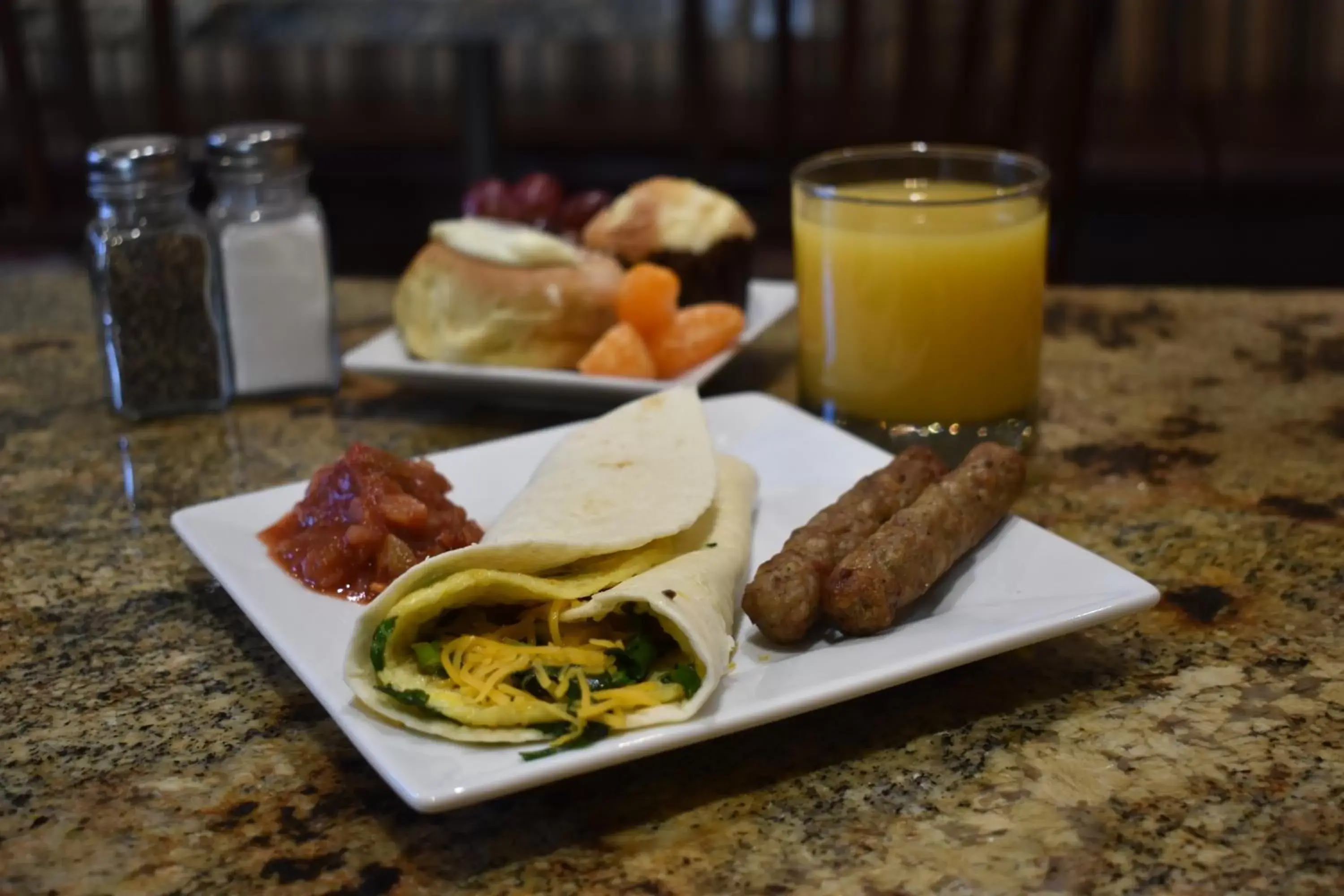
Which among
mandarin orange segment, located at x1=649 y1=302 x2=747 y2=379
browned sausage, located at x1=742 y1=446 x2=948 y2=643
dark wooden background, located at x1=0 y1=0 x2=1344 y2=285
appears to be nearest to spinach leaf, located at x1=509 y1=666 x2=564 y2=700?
browned sausage, located at x1=742 y1=446 x2=948 y2=643

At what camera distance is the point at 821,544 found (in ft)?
3.35

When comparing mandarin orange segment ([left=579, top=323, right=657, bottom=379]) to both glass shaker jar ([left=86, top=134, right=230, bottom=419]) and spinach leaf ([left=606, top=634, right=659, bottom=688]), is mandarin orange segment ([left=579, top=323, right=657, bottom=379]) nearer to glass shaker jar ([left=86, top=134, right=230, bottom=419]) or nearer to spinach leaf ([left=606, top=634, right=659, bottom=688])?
glass shaker jar ([left=86, top=134, right=230, bottom=419])

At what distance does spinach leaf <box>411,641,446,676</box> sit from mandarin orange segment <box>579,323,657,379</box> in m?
0.72

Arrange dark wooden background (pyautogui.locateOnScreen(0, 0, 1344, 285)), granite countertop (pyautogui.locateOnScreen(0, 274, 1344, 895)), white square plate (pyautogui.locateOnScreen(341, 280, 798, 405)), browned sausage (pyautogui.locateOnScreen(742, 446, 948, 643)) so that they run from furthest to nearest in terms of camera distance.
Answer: dark wooden background (pyautogui.locateOnScreen(0, 0, 1344, 285)) < white square plate (pyautogui.locateOnScreen(341, 280, 798, 405)) < browned sausage (pyautogui.locateOnScreen(742, 446, 948, 643)) < granite countertop (pyautogui.locateOnScreen(0, 274, 1344, 895))

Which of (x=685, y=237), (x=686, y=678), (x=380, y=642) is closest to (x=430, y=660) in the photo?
(x=380, y=642)

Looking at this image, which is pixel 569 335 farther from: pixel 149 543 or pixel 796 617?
pixel 796 617

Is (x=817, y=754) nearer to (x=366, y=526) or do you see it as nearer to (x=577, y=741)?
(x=577, y=741)

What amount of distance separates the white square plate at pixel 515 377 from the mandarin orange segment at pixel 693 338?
0.01m

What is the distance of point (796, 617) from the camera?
96 cm

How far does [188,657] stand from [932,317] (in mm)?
786

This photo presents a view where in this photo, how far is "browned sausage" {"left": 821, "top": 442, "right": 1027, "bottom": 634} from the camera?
0.97m

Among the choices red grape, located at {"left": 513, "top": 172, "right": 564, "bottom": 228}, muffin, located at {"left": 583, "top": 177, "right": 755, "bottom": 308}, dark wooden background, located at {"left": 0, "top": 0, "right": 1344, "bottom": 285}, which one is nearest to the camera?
muffin, located at {"left": 583, "top": 177, "right": 755, "bottom": 308}

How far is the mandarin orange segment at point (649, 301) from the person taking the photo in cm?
163

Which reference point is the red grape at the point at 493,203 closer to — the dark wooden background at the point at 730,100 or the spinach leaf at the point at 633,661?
the dark wooden background at the point at 730,100
